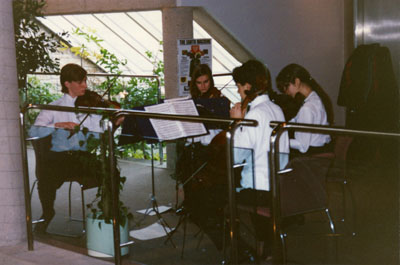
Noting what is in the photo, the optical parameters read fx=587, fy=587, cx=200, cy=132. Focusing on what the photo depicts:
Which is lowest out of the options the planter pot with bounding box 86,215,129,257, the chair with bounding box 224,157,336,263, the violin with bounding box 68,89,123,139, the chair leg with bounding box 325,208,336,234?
the planter pot with bounding box 86,215,129,257

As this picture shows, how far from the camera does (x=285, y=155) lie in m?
3.13

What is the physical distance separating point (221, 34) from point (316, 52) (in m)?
1.47

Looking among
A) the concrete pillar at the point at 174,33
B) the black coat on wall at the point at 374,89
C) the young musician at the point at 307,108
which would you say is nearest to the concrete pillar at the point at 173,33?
the concrete pillar at the point at 174,33

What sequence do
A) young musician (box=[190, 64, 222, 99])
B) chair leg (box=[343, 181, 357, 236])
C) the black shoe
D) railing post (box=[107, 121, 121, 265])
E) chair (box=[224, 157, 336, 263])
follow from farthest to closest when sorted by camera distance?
young musician (box=[190, 64, 222, 99]), the black shoe, railing post (box=[107, 121, 121, 265]), chair (box=[224, 157, 336, 263]), chair leg (box=[343, 181, 357, 236])

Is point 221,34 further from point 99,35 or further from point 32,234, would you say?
point 99,35

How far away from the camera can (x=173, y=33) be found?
6977 mm

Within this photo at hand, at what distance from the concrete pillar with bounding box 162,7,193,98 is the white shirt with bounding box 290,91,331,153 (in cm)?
238

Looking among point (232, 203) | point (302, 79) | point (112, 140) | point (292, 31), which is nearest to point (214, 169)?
point (232, 203)

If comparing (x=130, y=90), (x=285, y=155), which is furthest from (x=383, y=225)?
(x=130, y=90)

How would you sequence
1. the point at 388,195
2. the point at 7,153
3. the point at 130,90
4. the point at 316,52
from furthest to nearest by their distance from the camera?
the point at 130,90
the point at 316,52
the point at 7,153
the point at 388,195

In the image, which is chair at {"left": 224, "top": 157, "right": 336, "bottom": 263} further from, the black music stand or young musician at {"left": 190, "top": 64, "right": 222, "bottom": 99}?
young musician at {"left": 190, "top": 64, "right": 222, "bottom": 99}

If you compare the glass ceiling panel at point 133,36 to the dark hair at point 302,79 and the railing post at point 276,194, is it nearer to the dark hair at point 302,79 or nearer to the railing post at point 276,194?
the dark hair at point 302,79

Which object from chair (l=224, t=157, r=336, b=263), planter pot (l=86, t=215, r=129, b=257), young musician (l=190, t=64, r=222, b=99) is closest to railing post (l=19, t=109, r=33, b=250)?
planter pot (l=86, t=215, r=129, b=257)

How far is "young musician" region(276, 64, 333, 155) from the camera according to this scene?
4766mm
